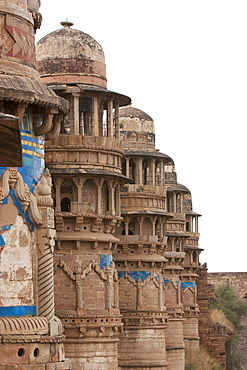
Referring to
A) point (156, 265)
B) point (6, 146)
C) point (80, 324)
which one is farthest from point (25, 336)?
point (156, 265)

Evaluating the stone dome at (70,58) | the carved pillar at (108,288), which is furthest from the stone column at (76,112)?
the carved pillar at (108,288)

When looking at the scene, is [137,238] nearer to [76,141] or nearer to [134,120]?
[134,120]

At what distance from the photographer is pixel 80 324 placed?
959 inches

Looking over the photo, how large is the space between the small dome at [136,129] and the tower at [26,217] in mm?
16124

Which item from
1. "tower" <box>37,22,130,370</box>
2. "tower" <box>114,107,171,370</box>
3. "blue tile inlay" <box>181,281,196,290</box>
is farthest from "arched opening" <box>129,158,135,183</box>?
"blue tile inlay" <box>181,281,196,290</box>

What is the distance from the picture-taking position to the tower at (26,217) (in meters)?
16.2

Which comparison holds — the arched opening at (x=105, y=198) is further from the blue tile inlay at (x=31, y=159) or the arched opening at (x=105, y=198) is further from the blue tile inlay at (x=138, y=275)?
the blue tile inlay at (x=31, y=159)

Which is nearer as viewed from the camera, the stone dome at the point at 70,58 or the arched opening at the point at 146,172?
the stone dome at the point at 70,58

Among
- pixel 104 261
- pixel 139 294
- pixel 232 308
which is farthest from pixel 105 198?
pixel 232 308

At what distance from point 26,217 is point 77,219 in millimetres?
7847

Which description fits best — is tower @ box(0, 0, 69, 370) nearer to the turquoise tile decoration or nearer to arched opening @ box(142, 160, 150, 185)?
the turquoise tile decoration

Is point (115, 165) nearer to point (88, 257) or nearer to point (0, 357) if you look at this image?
point (88, 257)

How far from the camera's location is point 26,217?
16.9m

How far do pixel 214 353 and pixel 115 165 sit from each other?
94.3 feet
